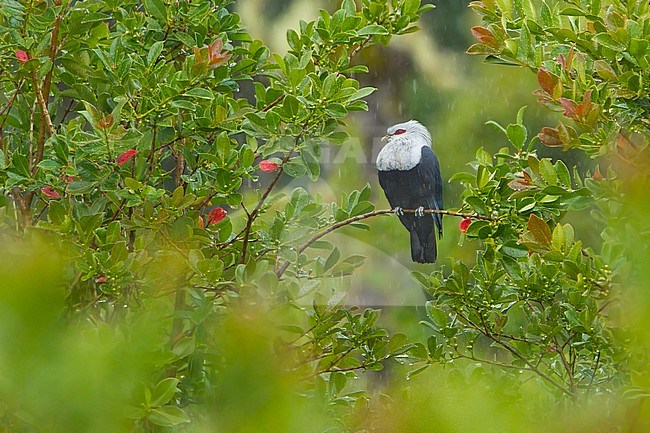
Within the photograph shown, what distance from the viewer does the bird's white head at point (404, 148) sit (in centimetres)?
232

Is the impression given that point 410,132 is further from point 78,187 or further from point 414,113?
point 414,113

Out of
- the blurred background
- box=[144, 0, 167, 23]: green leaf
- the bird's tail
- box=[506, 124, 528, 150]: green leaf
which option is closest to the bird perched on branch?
the bird's tail

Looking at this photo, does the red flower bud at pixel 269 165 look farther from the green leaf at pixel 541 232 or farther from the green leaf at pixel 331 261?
the green leaf at pixel 541 232

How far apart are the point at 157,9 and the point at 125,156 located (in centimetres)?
24

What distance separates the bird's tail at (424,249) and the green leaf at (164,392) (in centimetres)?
189

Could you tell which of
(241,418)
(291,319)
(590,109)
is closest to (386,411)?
(241,418)

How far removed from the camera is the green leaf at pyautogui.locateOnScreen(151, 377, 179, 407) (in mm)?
466

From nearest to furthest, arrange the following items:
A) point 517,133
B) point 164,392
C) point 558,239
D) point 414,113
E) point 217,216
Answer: point 164,392 < point 558,239 < point 517,133 < point 217,216 < point 414,113

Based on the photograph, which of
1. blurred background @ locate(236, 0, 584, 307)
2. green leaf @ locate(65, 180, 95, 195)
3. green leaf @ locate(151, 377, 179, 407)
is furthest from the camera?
blurred background @ locate(236, 0, 584, 307)

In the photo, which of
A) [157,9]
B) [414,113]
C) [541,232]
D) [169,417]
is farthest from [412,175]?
[414,113]

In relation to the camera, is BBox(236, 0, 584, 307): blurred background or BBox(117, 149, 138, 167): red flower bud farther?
BBox(236, 0, 584, 307): blurred background

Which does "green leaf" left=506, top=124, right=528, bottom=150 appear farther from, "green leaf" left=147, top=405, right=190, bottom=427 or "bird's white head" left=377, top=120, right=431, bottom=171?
"bird's white head" left=377, top=120, right=431, bottom=171

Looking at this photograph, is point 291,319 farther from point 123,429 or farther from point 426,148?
point 426,148

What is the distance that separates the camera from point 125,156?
3.84 feet
